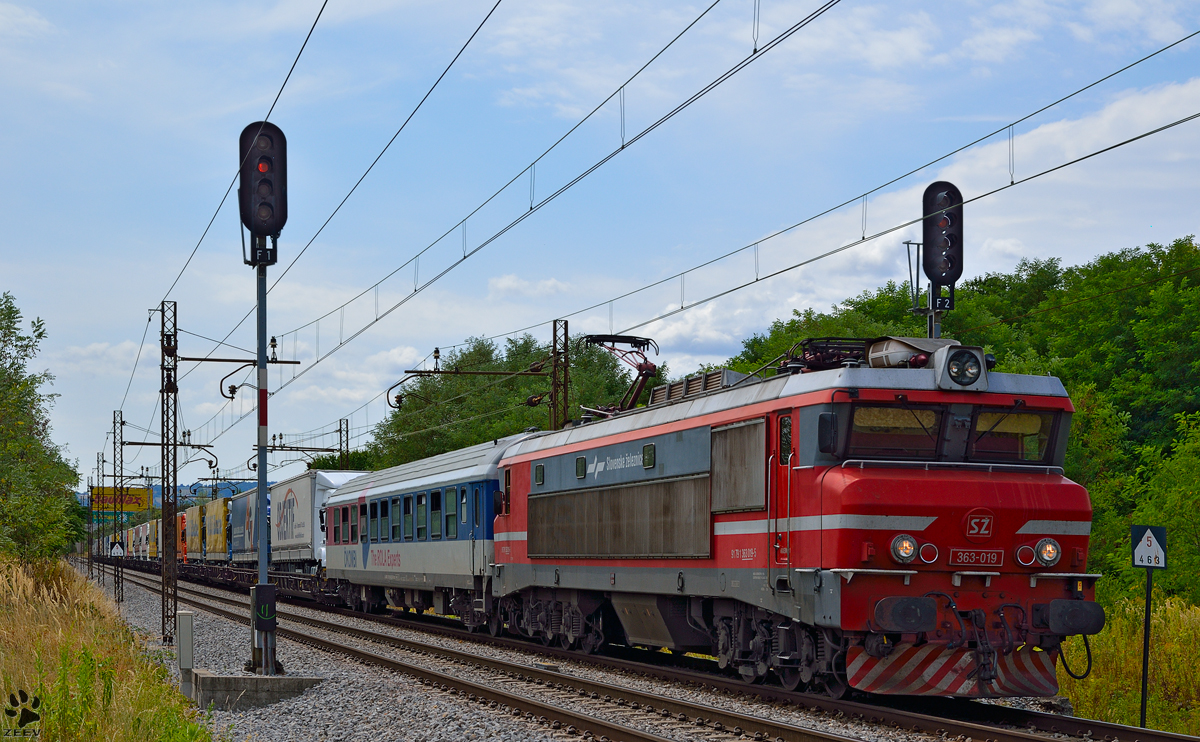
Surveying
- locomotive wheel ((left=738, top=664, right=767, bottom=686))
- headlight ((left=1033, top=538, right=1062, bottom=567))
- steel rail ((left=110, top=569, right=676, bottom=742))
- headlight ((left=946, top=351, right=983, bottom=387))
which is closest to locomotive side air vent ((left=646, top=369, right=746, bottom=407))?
headlight ((left=946, top=351, right=983, bottom=387))

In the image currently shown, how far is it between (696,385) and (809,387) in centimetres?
366

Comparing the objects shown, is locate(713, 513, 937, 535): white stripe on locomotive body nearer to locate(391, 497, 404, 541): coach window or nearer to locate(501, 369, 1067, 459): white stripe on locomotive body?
locate(501, 369, 1067, 459): white stripe on locomotive body

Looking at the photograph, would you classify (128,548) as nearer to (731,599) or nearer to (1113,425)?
(1113,425)

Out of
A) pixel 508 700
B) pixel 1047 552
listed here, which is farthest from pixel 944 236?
pixel 508 700

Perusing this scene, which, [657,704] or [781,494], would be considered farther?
[781,494]

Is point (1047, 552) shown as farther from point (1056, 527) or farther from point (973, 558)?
point (973, 558)

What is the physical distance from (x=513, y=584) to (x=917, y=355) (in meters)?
10.5

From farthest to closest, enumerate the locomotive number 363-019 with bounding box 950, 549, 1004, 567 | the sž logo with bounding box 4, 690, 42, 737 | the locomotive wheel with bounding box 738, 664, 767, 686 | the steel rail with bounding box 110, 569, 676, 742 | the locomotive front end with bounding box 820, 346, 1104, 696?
1. the locomotive wheel with bounding box 738, 664, 767, 686
2. the locomotive number 363-019 with bounding box 950, 549, 1004, 567
3. the locomotive front end with bounding box 820, 346, 1104, 696
4. the steel rail with bounding box 110, 569, 676, 742
5. the sž logo with bounding box 4, 690, 42, 737

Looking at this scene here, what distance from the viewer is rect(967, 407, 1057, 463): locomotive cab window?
12.8m

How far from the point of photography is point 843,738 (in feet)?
32.6

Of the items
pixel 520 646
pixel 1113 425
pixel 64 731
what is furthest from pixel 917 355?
pixel 1113 425

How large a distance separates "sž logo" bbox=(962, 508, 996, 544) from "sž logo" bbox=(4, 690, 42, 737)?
8.41 meters

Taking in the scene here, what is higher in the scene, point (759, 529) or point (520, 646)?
point (759, 529)

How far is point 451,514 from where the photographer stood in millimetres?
24766
